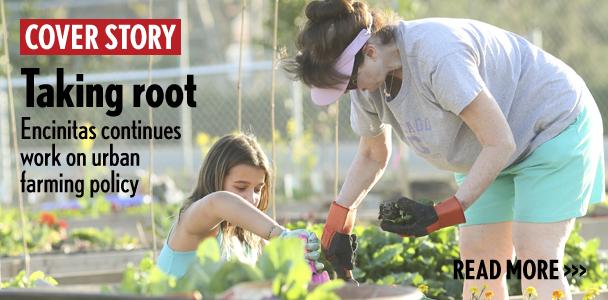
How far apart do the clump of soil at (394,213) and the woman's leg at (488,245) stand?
0.71 meters

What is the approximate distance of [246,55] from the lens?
14758mm

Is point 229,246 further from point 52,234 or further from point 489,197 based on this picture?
point 52,234

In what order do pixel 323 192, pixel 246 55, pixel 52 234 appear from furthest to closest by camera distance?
pixel 246 55
pixel 323 192
pixel 52 234

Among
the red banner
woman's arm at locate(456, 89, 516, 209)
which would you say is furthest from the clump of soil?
the red banner

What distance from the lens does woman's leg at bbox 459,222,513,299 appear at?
3.81 meters

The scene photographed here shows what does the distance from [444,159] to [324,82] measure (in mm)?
495

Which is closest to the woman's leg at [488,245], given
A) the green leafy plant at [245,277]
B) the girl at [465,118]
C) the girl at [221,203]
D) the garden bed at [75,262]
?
the girl at [465,118]

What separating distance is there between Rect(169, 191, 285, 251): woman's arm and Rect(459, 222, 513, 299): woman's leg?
0.79m

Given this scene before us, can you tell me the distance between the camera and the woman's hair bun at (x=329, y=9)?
10.6ft

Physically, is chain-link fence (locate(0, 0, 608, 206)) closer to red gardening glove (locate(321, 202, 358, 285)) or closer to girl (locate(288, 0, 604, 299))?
girl (locate(288, 0, 604, 299))

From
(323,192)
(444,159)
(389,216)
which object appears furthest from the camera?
(323,192)

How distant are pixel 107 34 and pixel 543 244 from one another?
Answer: 4433mm

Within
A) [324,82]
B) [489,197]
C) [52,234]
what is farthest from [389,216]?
[52,234]

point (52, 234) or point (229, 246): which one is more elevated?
point (229, 246)
